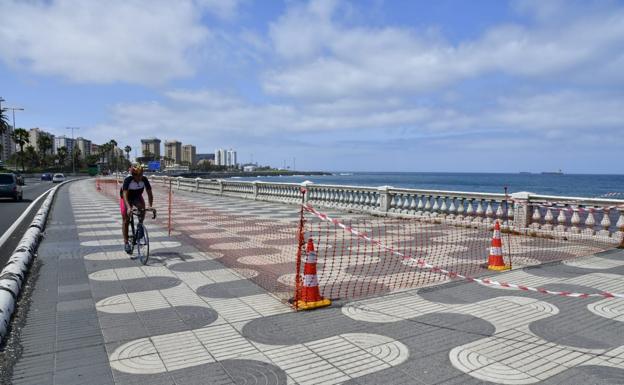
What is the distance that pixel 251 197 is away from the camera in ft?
91.5

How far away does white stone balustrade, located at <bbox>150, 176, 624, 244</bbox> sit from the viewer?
10.8 metres

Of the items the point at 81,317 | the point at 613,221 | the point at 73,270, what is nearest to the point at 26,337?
the point at 81,317

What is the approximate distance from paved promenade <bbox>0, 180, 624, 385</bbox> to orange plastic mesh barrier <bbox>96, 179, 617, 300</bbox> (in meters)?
0.64

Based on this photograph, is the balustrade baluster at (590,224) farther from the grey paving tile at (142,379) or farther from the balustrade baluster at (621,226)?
the grey paving tile at (142,379)

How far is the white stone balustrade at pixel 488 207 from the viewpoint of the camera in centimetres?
1083

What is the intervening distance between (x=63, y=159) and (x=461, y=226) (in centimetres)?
15457

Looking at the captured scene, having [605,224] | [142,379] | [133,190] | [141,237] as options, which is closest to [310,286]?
[142,379]

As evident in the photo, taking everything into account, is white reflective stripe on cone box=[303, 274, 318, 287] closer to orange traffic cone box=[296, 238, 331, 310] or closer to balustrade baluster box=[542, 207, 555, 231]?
orange traffic cone box=[296, 238, 331, 310]

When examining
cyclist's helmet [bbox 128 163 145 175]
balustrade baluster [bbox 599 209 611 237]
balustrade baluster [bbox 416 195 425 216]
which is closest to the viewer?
cyclist's helmet [bbox 128 163 145 175]

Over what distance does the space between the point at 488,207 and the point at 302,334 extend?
9.90 m

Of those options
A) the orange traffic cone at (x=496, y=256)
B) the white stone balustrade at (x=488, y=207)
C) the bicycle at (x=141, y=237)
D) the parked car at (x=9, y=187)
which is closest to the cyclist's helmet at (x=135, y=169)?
the bicycle at (x=141, y=237)

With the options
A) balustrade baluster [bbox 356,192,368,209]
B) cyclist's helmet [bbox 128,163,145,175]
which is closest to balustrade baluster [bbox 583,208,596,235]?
balustrade baluster [bbox 356,192,368,209]

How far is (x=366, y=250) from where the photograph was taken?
31.5 feet

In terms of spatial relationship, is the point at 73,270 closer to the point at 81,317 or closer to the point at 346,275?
the point at 81,317
